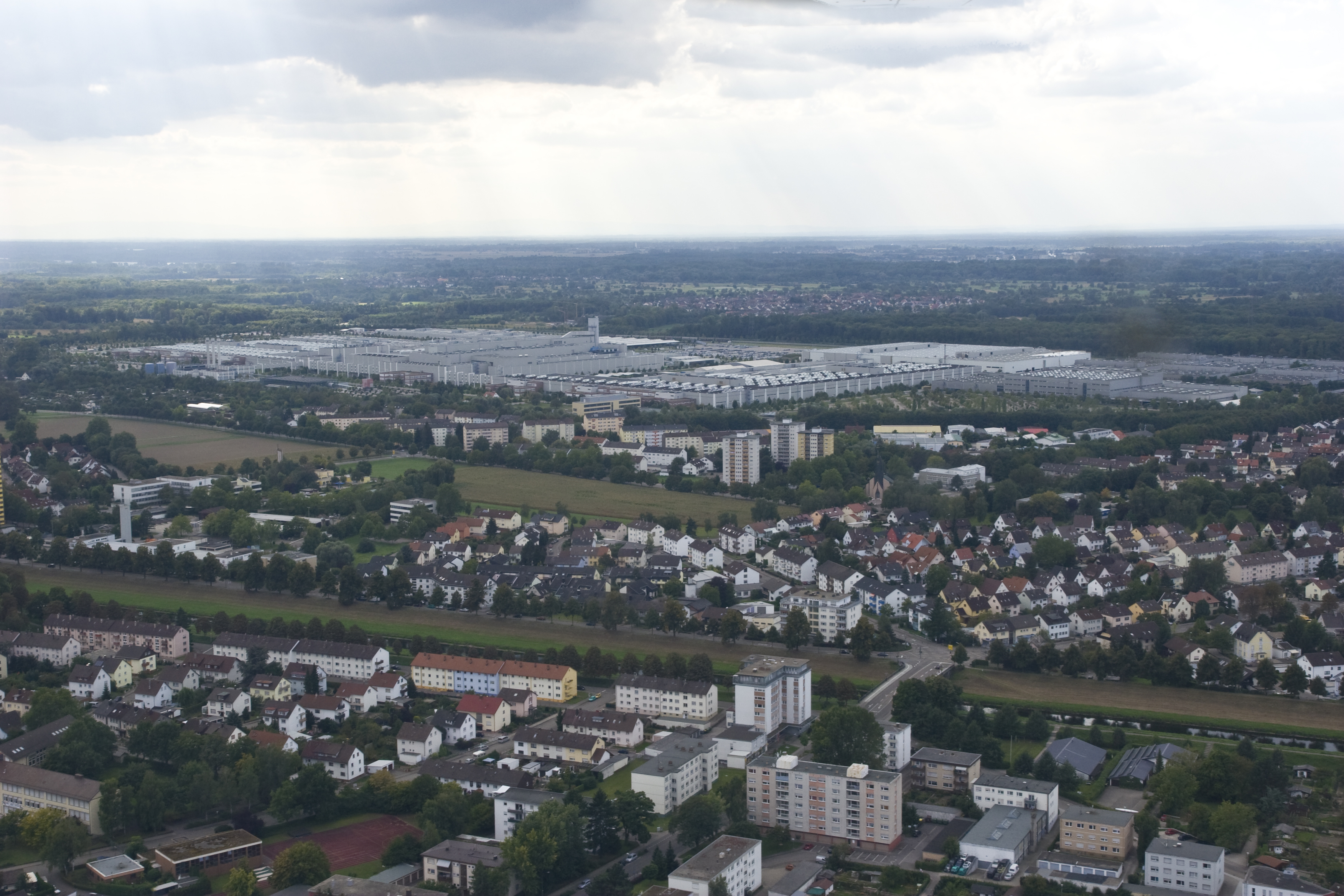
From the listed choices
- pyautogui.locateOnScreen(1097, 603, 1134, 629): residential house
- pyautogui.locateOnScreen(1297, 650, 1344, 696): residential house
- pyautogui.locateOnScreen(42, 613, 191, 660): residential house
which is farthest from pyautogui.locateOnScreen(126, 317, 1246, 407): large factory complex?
pyautogui.locateOnScreen(42, 613, 191, 660): residential house

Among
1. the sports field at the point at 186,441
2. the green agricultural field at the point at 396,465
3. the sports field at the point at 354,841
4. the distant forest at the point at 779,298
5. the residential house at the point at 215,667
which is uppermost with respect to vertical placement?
the distant forest at the point at 779,298

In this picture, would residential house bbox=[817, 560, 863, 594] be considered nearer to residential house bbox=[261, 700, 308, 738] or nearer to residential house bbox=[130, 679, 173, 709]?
residential house bbox=[261, 700, 308, 738]

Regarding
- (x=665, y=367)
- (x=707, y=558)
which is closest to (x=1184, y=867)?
(x=707, y=558)

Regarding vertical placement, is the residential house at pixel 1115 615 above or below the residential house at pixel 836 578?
below

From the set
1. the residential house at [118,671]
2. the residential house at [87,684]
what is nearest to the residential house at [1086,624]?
the residential house at [118,671]

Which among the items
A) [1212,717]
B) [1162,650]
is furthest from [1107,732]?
[1162,650]

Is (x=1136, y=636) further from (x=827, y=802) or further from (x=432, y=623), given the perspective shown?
(x=432, y=623)

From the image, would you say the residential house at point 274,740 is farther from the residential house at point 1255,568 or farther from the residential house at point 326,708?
the residential house at point 1255,568
